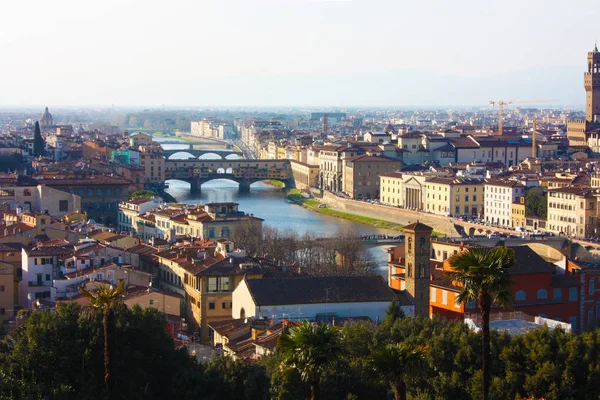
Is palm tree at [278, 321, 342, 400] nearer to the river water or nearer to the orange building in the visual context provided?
the orange building

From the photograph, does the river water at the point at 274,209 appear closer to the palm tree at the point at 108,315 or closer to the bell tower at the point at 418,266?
the bell tower at the point at 418,266

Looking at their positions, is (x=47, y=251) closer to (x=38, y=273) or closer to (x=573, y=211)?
(x=38, y=273)

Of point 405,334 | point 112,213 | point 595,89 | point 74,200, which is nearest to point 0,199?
point 74,200

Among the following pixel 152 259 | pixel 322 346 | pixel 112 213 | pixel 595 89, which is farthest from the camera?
pixel 595 89

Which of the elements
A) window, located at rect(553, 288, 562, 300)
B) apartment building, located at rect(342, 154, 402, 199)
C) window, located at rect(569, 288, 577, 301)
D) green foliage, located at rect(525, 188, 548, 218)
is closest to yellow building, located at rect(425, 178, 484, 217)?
green foliage, located at rect(525, 188, 548, 218)

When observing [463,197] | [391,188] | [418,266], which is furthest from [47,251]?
[391,188]

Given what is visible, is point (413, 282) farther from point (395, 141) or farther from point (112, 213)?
point (395, 141)

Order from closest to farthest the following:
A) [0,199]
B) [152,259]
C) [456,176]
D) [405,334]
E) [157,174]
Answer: [405,334] < [152,259] < [0,199] < [456,176] < [157,174]
